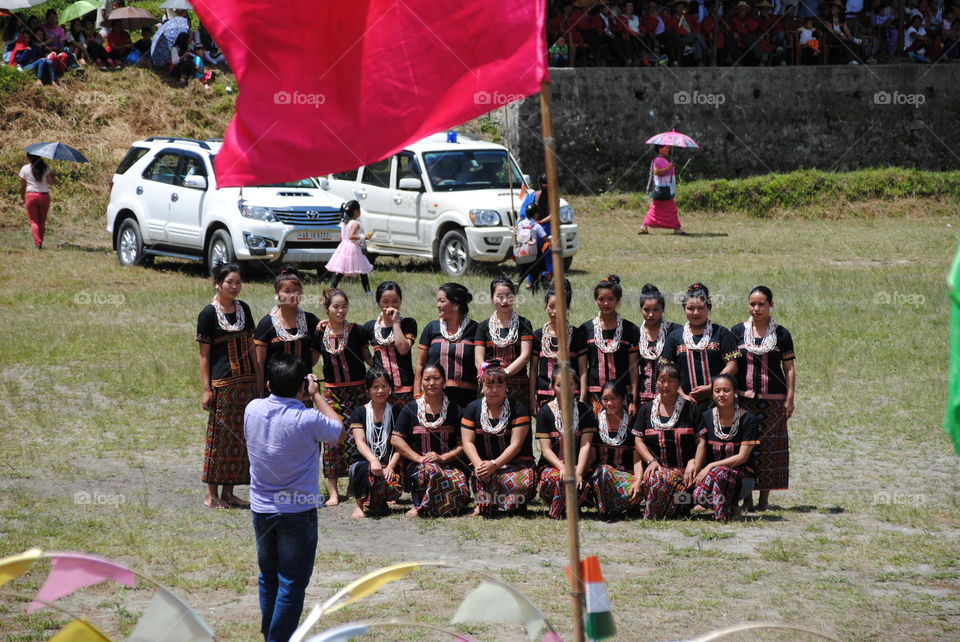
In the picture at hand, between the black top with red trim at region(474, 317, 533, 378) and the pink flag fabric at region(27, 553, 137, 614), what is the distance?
5.40 metres

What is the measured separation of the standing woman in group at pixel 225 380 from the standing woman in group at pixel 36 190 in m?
12.0

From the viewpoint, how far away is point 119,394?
1116 cm

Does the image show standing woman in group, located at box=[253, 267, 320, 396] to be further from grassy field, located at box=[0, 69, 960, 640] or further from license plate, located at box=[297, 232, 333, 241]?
license plate, located at box=[297, 232, 333, 241]

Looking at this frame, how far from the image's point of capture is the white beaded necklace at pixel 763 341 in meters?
8.31

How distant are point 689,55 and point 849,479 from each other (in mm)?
19502

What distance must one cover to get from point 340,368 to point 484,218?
29.5 ft

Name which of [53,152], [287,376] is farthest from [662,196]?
[287,376]

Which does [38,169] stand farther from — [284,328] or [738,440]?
[738,440]

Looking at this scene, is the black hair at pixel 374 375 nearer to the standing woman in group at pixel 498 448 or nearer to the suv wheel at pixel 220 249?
the standing woman in group at pixel 498 448

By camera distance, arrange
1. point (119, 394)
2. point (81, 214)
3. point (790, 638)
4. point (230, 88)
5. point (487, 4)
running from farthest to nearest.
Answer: point (230, 88) → point (81, 214) → point (119, 394) → point (790, 638) → point (487, 4)

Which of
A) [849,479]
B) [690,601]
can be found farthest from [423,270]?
[690,601]

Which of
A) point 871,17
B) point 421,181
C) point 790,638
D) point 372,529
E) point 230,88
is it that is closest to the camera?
point 790,638

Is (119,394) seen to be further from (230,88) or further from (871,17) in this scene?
(871,17)

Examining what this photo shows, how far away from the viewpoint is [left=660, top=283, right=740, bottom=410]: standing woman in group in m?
8.34
